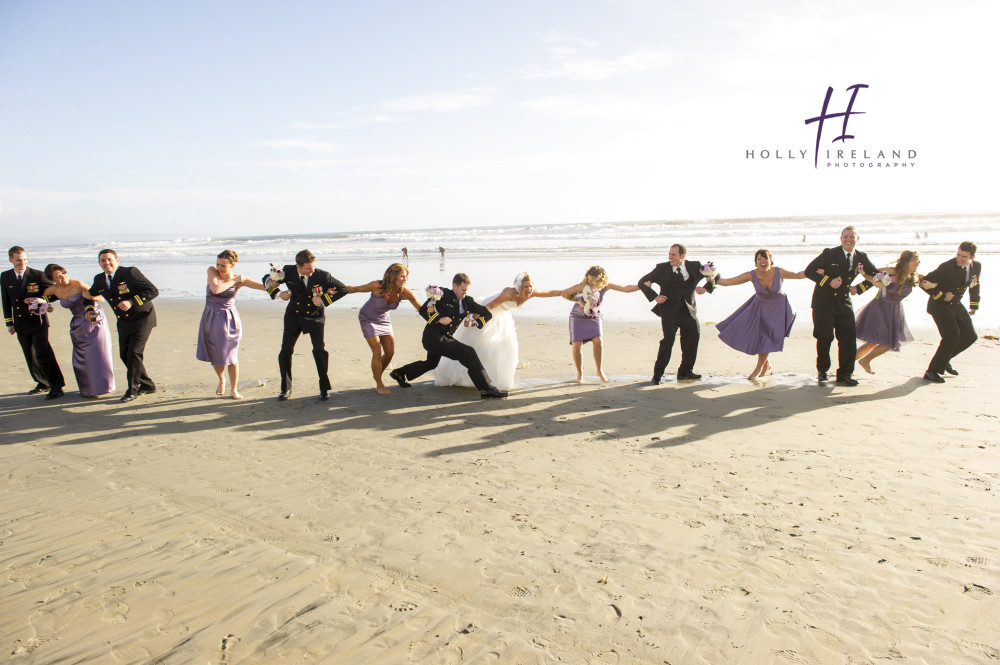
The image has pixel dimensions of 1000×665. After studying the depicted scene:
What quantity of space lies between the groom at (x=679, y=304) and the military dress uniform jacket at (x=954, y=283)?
320cm

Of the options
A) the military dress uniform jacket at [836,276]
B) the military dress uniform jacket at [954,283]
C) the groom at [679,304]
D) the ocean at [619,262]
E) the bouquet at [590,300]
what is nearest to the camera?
the military dress uniform jacket at [836,276]

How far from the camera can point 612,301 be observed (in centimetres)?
1670

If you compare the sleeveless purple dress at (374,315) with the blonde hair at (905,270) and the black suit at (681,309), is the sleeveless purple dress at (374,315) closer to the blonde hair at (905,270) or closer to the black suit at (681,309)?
the black suit at (681,309)

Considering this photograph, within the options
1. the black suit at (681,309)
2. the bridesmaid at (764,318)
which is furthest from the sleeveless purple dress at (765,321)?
the black suit at (681,309)

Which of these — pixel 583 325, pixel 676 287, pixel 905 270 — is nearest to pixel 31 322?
pixel 583 325

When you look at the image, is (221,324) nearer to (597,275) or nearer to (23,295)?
(23,295)

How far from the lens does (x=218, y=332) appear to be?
313 inches

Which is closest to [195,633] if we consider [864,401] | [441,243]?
[864,401]

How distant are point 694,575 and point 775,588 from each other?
442 mm

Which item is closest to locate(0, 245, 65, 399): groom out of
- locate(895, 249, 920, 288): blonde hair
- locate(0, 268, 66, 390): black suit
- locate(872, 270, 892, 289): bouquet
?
locate(0, 268, 66, 390): black suit

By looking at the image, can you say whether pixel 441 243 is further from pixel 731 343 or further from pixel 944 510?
pixel 944 510

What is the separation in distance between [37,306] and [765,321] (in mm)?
9661

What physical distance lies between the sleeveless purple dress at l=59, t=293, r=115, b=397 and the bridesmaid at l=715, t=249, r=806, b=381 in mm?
8223

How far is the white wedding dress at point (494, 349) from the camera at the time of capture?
8.12 meters
